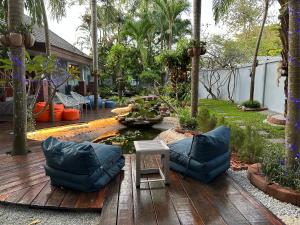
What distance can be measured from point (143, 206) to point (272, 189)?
5.04 feet

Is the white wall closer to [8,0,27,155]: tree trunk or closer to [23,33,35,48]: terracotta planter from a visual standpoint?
[23,33,35,48]: terracotta planter

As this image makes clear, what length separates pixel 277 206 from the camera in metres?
3.16

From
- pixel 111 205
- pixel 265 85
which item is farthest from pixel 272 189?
pixel 265 85

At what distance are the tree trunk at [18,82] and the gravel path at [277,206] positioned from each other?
3.62 m

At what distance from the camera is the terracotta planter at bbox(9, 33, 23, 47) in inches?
183

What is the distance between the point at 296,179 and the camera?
3268mm

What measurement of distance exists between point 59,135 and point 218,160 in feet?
15.3

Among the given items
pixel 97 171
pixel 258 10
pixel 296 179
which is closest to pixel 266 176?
pixel 296 179

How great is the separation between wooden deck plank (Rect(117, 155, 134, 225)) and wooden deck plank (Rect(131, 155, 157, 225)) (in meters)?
0.05

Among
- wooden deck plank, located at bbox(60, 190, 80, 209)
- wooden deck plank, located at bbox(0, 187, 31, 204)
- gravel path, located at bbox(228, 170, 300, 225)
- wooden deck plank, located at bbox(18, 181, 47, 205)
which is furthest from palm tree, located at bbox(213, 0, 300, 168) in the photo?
wooden deck plank, located at bbox(0, 187, 31, 204)

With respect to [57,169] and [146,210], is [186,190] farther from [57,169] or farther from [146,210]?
[57,169]

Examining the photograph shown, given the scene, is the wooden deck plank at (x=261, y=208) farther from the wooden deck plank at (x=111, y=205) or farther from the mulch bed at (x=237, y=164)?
the wooden deck plank at (x=111, y=205)

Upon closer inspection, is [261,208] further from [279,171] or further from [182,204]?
[182,204]

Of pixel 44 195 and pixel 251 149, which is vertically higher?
pixel 251 149
